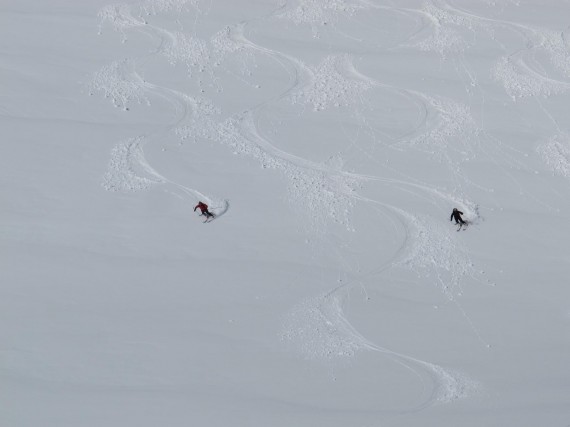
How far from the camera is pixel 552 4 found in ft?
28.9

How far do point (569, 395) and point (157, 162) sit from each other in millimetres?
3755

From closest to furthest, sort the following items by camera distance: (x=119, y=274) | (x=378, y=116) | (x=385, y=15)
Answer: (x=119, y=274), (x=378, y=116), (x=385, y=15)

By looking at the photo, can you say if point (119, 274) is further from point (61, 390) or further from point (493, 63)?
point (493, 63)

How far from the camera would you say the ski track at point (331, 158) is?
564cm

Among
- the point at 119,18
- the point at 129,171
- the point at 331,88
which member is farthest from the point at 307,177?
the point at 119,18

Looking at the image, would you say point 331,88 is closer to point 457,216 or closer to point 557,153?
point 457,216

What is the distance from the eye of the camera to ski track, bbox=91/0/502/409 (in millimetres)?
5645

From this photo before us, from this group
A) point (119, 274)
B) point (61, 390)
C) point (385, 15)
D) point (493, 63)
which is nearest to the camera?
point (61, 390)

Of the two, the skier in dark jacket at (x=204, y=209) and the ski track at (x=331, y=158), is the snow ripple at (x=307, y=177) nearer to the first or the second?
the ski track at (x=331, y=158)

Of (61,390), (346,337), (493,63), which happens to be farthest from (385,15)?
(61,390)

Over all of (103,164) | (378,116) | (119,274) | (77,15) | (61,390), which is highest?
(77,15)

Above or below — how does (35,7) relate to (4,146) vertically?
above

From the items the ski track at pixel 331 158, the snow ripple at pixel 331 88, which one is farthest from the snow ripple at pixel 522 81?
the snow ripple at pixel 331 88

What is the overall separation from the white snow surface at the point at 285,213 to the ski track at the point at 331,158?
2cm
